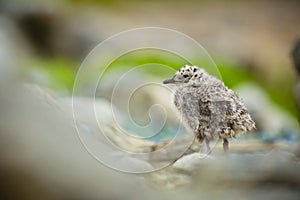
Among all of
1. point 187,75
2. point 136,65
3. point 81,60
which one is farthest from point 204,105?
point 81,60

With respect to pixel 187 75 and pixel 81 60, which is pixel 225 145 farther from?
pixel 81 60

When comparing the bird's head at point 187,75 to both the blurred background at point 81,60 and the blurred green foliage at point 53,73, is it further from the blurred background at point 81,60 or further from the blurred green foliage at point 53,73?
the blurred green foliage at point 53,73

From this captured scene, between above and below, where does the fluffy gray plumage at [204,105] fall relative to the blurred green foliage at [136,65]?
below

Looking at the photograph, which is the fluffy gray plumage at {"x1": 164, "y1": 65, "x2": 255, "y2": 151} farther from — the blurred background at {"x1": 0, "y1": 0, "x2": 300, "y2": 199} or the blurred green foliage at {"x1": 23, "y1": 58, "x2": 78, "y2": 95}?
the blurred green foliage at {"x1": 23, "y1": 58, "x2": 78, "y2": 95}

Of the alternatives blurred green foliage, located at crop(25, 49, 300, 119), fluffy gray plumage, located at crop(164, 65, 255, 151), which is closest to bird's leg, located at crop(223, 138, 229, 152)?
fluffy gray plumage, located at crop(164, 65, 255, 151)

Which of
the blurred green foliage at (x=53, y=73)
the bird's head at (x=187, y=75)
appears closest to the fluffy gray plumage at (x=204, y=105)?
the bird's head at (x=187, y=75)

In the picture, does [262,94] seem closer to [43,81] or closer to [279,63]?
[279,63]
